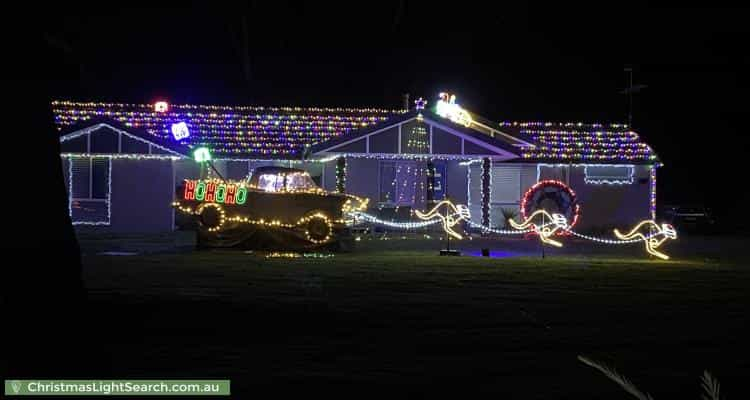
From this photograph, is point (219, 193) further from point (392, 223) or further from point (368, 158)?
point (368, 158)

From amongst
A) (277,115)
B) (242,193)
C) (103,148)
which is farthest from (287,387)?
(277,115)

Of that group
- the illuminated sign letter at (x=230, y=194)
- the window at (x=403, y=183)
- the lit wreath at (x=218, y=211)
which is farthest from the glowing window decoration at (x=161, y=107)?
the illuminated sign letter at (x=230, y=194)

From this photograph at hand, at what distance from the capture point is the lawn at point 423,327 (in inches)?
312

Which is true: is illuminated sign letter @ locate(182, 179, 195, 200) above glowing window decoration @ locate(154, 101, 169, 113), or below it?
below

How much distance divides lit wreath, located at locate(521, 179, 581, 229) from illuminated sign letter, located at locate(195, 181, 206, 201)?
13.9m

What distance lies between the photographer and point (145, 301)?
466 inches

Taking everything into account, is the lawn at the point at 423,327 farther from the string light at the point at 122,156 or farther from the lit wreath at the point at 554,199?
the lit wreath at the point at 554,199

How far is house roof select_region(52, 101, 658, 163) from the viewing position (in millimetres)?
30234

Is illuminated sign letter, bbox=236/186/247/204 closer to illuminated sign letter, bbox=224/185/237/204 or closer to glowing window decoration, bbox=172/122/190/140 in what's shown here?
illuminated sign letter, bbox=224/185/237/204

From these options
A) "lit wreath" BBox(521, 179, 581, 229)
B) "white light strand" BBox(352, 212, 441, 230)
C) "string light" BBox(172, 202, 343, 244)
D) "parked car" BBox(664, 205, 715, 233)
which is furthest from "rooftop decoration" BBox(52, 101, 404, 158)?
"parked car" BBox(664, 205, 715, 233)

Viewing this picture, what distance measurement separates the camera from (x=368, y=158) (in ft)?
103

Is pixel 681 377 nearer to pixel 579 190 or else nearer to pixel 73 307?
pixel 73 307

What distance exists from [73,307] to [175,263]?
11.0m

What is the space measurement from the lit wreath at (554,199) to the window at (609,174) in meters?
1.54
